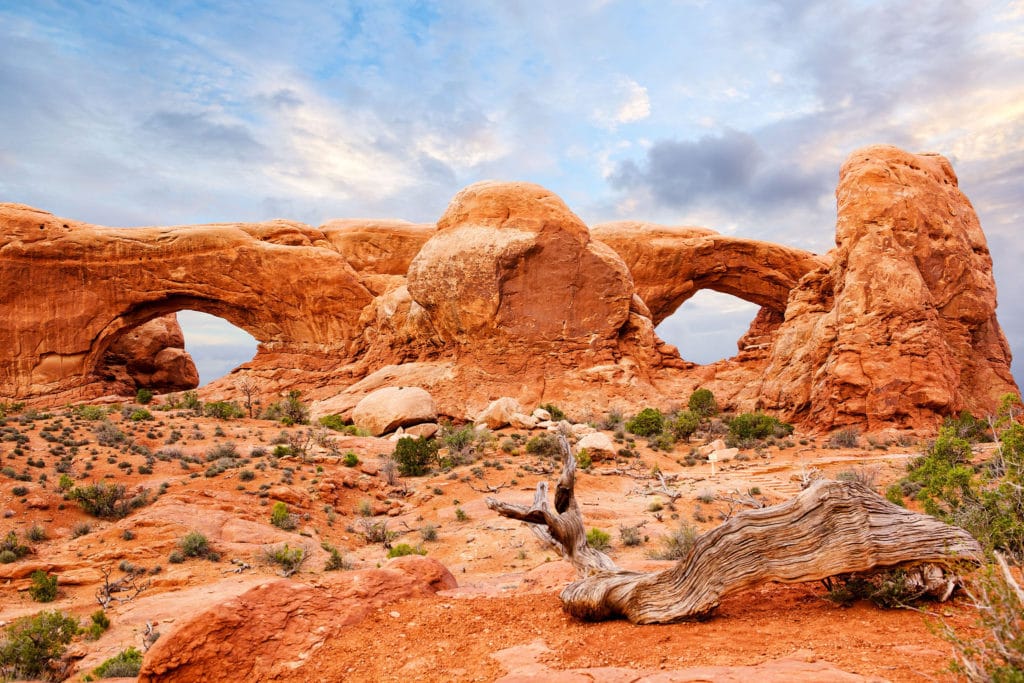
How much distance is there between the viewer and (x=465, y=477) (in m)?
15.0

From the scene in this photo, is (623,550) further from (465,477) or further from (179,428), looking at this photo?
(179,428)

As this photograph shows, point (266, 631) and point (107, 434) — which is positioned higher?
point (107, 434)

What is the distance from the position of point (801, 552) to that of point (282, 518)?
9106 millimetres

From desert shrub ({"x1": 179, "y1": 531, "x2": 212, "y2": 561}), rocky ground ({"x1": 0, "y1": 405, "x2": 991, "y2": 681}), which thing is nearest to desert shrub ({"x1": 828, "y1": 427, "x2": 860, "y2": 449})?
rocky ground ({"x1": 0, "y1": 405, "x2": 991, "y2": 681})

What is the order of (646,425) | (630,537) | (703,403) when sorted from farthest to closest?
(703,403)
(646,425)
(630,537)

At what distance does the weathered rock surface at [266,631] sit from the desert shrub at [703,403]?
19.1 m

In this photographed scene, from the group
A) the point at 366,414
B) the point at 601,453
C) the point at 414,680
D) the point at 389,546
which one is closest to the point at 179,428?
the point at 366,414

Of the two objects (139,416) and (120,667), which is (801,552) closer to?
(120,667)

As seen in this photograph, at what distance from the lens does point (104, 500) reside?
437 inches

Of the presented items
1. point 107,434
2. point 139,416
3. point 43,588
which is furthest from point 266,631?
point 139,416

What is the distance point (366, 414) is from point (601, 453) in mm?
8622

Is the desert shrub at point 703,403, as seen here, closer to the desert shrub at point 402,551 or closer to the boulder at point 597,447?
the boulder at point 597,447

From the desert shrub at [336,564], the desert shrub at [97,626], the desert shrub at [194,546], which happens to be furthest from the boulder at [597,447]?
the desert shrub at [97,626]

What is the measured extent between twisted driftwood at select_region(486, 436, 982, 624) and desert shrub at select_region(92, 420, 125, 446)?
570 inches
